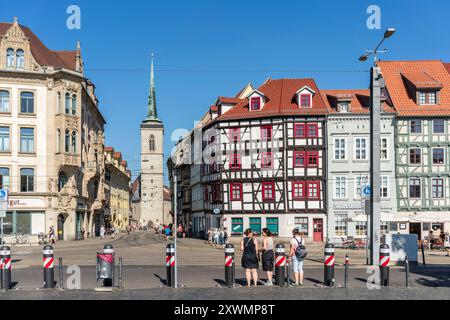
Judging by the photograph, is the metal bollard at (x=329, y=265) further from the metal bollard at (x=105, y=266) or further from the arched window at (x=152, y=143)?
the arched window at (x=152, y=143)

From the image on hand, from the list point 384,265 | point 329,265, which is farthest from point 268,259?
point 384,265

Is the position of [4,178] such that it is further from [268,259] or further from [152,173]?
[152,173]

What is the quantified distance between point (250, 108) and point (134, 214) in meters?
124

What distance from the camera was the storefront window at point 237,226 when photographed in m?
48.7

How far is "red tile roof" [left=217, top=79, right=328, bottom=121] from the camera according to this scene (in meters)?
47.0

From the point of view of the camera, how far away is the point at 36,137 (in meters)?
49.8

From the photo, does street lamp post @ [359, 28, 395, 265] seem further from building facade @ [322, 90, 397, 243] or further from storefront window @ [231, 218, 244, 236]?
storefront window @ [231, 218, 244, 236]

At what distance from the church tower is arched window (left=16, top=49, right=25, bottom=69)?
257 feet

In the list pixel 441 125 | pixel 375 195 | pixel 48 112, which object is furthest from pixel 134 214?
pixel 375 195

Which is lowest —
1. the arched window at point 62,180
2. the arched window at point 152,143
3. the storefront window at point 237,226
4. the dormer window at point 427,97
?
the storefront window at point 237,226

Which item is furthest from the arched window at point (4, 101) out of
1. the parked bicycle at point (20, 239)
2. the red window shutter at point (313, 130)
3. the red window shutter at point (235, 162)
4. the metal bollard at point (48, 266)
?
the metal bollard at point (48, 266)

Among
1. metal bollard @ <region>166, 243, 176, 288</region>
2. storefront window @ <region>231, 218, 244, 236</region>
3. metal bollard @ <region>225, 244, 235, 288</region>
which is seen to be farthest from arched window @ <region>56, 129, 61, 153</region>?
metal bollard @ <region>225, 244, 235, 288</region>
